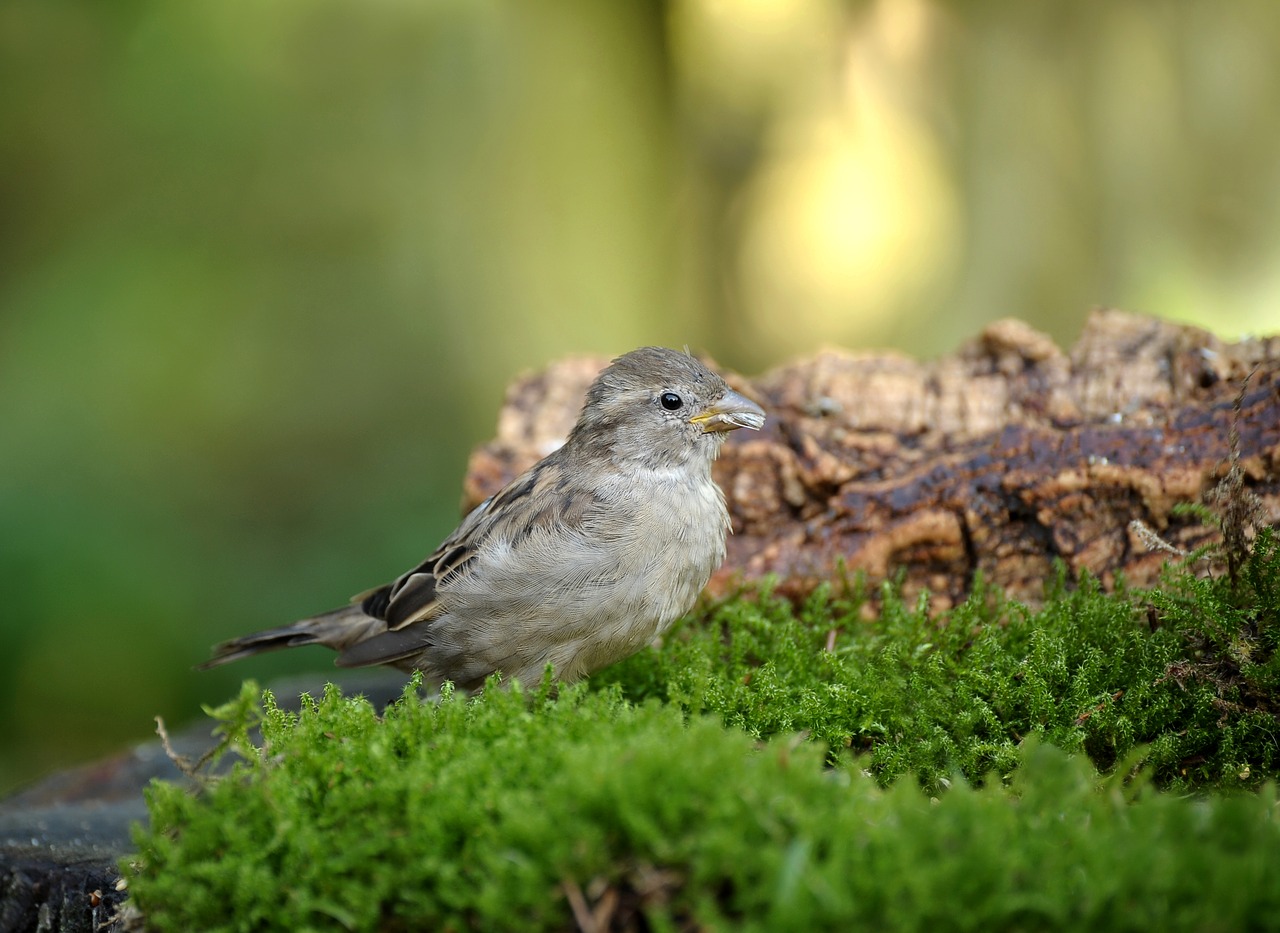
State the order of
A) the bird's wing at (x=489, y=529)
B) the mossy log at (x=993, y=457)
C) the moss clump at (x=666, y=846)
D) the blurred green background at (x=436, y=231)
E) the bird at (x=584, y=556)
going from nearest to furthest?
1. the moss clump at (x=666, y=846)
2. the bird at (x=584, y=556)
3. the bird's wing at (x=489, y=529)
4. the mossy log at (x=993, y=457)
5. the blurred green background at (x=436, y=231)

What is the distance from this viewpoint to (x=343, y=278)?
924cm

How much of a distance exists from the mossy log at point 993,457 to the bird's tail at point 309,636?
0.98 meters

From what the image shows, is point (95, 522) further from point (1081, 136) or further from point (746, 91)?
point (1081, 136)

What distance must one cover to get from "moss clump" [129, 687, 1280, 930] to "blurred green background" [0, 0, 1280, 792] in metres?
5.29

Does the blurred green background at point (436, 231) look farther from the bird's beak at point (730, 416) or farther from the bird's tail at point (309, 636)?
the bird's beak at point (730, 416)

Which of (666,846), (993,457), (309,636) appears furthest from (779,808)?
(309,636)

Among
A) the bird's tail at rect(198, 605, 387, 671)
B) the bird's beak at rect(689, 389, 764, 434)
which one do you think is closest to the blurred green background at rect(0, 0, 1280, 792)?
the bird's tail at rect(198, 605, 387, 671)

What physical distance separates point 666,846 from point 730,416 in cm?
284

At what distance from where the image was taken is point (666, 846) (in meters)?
2.47

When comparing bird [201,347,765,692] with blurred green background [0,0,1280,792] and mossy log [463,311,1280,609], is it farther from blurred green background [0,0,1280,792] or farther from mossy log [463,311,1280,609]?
blurred green background [0,0,1280,792]

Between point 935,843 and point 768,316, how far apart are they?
744 centimetres

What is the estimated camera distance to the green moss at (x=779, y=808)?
238 centimetres

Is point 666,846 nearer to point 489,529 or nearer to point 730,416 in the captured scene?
point 489,529

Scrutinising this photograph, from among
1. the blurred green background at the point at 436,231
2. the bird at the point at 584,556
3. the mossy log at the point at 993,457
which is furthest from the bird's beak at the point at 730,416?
the blurred green background at the point at 436,231
